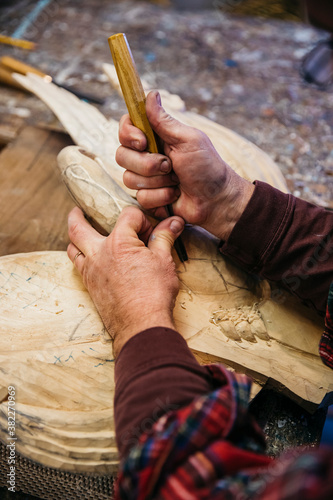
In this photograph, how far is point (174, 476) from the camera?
68cm

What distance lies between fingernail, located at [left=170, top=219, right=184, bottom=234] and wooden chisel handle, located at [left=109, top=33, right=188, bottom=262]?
9.2 inches

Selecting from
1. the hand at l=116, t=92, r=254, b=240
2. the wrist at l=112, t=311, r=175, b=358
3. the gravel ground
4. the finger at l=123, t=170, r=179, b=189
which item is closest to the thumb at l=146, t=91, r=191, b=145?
the hand at l=116, t=92, r=254, b=240

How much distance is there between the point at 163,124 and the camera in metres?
1.20

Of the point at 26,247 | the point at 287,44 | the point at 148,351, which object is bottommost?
the point at 26,247

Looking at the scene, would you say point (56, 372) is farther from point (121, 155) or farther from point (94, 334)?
point (121, 155)

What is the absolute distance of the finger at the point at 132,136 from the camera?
1.21m

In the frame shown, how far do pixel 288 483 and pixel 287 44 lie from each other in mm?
3130

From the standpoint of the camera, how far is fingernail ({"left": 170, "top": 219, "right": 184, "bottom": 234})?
4.19ft

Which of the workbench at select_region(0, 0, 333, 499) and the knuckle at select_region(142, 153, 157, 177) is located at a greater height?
the knuckle at select_region(142, 153, 157, 177)

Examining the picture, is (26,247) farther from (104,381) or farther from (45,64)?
(45,64)

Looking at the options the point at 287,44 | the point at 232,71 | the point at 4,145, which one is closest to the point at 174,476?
the point at 4,145

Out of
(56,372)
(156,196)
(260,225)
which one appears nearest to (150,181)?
(156,196)

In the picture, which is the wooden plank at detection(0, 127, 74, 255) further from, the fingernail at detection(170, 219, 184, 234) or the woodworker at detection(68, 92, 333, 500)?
the fingernail at detection(170, 219, 184, 234)

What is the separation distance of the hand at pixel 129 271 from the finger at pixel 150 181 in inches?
3.3
